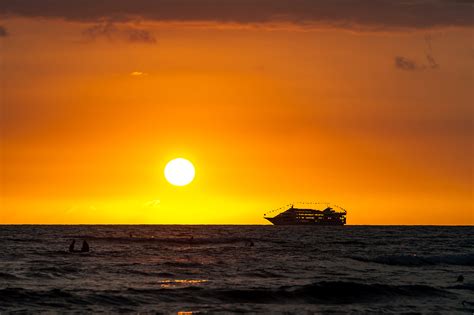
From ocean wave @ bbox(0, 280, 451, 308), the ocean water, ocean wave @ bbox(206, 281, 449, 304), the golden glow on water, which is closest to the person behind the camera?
the ocean water

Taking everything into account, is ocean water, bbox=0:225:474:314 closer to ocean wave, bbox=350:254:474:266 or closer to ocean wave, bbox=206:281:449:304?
ocean wave, bbox=206:281:449:304

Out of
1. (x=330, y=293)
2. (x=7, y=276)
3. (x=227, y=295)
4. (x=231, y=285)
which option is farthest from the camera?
(x=7, y=276)

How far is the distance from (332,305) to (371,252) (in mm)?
56663

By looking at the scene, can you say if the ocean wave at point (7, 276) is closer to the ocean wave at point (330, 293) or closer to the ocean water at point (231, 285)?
the ocean water at point (231, 285)

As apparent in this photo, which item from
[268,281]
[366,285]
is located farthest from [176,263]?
[366,285]

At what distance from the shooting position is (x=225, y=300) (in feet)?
171

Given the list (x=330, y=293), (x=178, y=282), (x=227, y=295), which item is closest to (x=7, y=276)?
(x=178, y=282)

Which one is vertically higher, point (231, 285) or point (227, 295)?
point (231, 285)

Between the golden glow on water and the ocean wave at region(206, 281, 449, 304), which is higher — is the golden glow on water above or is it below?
above

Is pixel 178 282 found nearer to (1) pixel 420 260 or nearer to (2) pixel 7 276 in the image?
(2) pixel 7 276

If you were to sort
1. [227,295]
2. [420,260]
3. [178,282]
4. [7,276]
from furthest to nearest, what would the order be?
[420,260] → [7,276] → [178,282] → [227,295]

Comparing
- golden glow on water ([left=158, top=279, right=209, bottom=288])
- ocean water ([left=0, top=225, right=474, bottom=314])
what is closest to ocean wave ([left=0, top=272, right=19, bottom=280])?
ocean water ([left=0, top=225, right=474, bottom=314])

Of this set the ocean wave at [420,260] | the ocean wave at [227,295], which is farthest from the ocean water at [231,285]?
the ocean wave at [420,260]

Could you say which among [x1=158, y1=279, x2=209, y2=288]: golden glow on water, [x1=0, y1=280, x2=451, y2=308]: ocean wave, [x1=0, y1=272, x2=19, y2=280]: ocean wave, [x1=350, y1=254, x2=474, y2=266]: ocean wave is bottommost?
[x1=0, y1=280, x2=451, y2=308]: ocean wave
